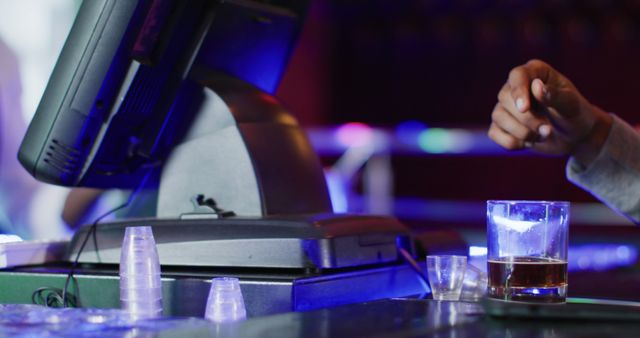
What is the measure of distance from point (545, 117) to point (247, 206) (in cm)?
46

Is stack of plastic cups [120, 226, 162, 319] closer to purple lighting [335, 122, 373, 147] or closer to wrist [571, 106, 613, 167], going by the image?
wrist [571, 106, 613, 167]

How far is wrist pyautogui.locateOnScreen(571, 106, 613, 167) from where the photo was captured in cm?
152

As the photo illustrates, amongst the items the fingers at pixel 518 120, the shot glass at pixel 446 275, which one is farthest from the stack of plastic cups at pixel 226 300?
the fingers at pixel 518 120

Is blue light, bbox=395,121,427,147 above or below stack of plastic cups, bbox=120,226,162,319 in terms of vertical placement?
above

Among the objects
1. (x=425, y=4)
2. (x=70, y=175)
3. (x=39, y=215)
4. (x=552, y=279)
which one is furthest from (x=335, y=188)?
(x=552, y=279)

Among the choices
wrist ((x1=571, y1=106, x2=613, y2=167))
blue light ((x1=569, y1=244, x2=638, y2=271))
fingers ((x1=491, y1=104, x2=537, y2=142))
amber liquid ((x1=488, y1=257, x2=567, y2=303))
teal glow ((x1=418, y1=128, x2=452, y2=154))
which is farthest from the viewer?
teal glow ((x1=418, y1=128, x2=452, y2=154))

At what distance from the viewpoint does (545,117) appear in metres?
1.37

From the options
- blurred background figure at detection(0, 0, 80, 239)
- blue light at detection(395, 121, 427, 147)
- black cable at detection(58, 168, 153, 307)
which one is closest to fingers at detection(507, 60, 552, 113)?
black cable at detection(58, 168, 153, 307)

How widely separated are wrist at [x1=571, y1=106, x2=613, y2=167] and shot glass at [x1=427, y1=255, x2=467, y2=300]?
0.47m

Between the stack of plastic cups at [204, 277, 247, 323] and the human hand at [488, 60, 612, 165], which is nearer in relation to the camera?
the stack of plastic cups at [204, 277, 247, 323]

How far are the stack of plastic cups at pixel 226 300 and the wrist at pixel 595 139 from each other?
29.2 inches

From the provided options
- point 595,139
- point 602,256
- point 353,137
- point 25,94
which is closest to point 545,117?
point 595,139

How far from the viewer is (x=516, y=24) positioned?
554 cm

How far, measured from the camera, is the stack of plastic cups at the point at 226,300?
1.02 meters
